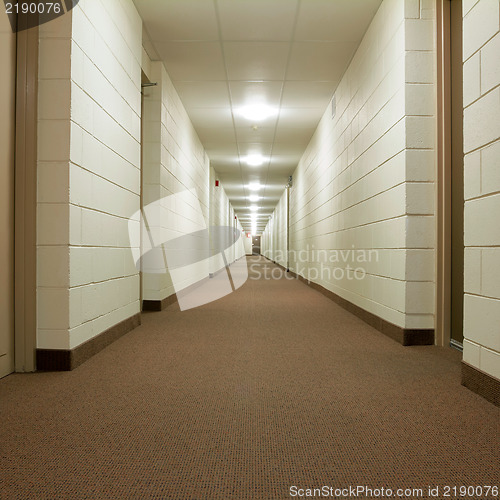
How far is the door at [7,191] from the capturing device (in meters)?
1.99

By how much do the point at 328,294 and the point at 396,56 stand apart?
3274mm

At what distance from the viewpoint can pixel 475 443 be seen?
4.39 ft

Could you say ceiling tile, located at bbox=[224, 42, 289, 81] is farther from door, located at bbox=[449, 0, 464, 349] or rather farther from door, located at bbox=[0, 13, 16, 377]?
door, located at bbox=[0, 13, 16, 377]

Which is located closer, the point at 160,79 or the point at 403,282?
the point at 403,282

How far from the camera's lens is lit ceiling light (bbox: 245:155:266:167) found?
332 inches

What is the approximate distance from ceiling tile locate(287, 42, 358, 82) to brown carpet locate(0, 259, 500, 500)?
9.79ft

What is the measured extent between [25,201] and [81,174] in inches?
13.4

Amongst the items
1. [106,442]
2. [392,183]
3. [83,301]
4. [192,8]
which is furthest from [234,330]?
[192,8]

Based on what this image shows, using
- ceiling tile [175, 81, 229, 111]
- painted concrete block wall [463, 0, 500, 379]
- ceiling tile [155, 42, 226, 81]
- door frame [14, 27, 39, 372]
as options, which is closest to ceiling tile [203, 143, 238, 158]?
ceiling tile [175, 81, 229, 111]

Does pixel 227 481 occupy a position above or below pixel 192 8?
below

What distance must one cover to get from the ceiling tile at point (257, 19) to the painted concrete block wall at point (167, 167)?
107 cm

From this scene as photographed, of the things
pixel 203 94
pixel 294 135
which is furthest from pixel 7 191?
pixel 294 135

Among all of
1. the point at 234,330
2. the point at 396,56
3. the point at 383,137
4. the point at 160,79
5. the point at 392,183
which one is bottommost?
the point at 234,330

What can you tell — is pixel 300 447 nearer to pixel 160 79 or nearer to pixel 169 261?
pixel 169 261
